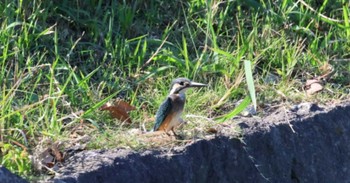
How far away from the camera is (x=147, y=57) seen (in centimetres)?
571

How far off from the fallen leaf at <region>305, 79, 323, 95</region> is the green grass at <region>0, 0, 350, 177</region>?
5 centimetres

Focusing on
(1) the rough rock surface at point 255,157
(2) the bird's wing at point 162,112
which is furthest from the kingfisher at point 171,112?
(1) the rough rock surface at point 255,157

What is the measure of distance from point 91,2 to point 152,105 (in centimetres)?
114

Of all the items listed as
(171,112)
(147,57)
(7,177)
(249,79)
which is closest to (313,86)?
(249,79)

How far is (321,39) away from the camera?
6348 mm

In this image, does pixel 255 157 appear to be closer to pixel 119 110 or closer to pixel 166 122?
pixel 166 122

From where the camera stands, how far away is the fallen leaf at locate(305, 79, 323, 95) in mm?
5652

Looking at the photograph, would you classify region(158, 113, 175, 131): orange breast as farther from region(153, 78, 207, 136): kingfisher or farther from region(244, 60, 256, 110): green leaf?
region(244, 60, 256, 110): green leaf

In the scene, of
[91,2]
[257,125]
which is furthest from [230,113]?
[91,2]

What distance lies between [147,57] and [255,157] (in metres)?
1.23

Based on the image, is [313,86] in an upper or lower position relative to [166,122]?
lower

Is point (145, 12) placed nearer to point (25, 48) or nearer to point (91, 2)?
point (91, 2)

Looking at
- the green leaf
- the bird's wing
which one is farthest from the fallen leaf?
the bird's wing

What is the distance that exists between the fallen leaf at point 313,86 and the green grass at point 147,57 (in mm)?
51
